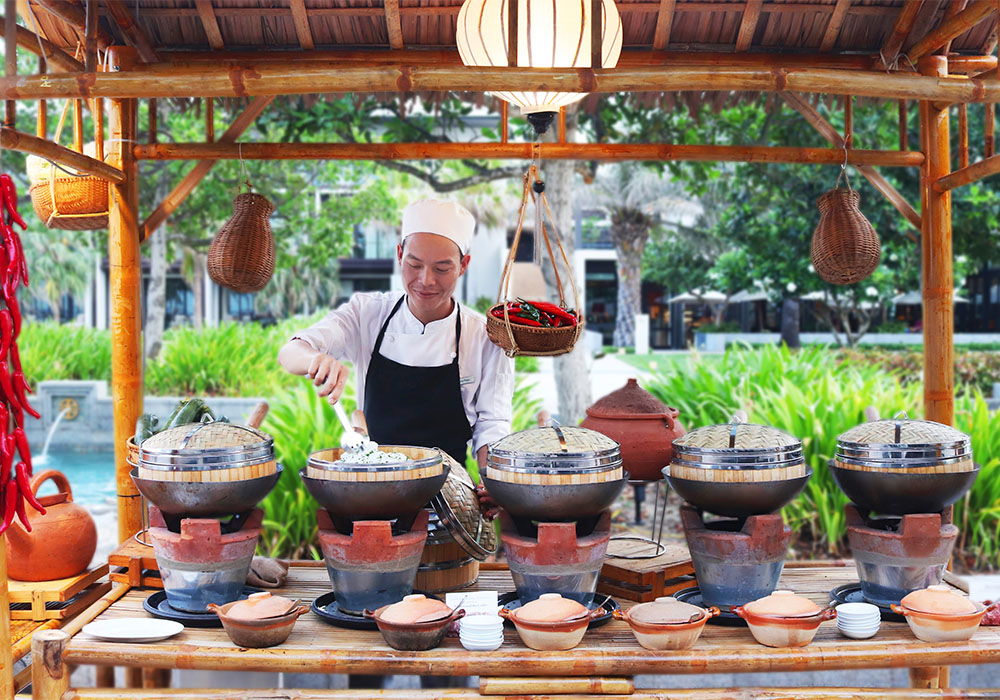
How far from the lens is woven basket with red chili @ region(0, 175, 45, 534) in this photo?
2.13 meters

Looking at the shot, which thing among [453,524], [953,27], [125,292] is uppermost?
[953,27]

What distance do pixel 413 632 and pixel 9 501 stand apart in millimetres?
1080

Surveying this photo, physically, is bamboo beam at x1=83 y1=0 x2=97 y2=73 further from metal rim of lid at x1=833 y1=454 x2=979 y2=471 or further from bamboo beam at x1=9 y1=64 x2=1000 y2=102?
metal rim of lid at x1=833 y1=454 x2=979 y2=471

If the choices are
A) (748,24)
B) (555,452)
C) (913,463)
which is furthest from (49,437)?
A: (913,463)

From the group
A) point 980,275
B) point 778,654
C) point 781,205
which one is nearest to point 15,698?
point 778,654

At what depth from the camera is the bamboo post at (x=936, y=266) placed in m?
3.64

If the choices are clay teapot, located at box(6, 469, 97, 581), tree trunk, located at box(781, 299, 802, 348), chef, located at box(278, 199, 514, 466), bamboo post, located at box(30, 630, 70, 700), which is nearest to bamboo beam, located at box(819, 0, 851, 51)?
chef, located at box(278, 199, 514, 466)

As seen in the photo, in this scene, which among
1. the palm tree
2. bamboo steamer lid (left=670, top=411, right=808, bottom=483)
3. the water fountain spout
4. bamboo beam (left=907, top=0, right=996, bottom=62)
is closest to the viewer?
bamboo steamer lid (left=670, top=411, right=808, bottom=483)

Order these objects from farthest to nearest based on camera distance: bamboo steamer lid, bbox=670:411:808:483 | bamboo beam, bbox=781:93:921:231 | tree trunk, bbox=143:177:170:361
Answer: tree trunk, bbox=143:177:170:361 → bamboo beam, bbox=781:93:921:231 → bamboo steamer lid, bbox=670:411:808:483

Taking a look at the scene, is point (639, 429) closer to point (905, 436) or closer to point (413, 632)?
point (905, 436)

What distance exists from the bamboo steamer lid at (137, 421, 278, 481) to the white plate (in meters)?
0.38

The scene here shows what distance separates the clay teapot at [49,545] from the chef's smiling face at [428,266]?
1.41m

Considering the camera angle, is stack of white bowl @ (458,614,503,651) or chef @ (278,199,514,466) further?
chef @ (278,199,514,466)

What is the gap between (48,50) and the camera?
135 inches
